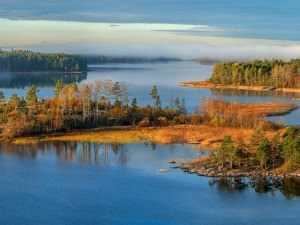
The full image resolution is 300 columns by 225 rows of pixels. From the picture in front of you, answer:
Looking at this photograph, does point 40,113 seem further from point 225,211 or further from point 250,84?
point 250,84

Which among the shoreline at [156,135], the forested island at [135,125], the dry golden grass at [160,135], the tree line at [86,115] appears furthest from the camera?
the tree line at [86,115]

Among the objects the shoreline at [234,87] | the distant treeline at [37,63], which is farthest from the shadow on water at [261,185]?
the distant treeline at [37,63]

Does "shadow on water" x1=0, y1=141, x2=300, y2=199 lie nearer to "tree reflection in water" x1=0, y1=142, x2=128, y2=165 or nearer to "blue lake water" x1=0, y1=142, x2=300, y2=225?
"tree reflection in water" x1=0, y1=142, x2=128, y2=165

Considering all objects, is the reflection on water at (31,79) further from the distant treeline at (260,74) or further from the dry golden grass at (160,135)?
the dry golden grass at (160,135)

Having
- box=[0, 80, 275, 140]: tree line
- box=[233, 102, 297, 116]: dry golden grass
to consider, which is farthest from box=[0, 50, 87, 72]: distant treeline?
box=[0, 80, 275, 140]: tree line

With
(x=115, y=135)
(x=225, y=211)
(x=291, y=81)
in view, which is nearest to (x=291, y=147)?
(x=225, y=211)

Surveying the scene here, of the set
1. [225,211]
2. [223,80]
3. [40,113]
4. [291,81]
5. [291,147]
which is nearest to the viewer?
[225,211]
